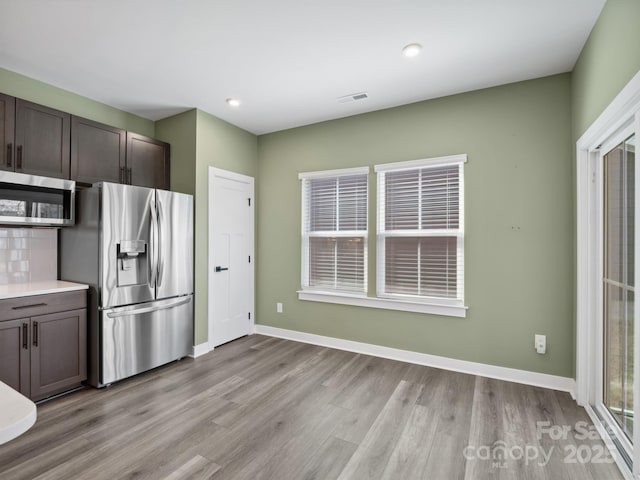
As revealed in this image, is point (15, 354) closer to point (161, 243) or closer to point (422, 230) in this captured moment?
point (161, 243)

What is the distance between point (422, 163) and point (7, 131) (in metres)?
3.66

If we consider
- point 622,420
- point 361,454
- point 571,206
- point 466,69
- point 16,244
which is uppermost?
point 466,69

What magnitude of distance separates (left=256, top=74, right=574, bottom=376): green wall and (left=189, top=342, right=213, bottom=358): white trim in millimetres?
1551

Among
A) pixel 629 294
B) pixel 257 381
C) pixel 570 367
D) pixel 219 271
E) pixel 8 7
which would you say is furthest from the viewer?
pixel 219 271

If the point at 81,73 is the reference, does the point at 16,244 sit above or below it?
below

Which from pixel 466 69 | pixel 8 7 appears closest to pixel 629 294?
pixel 466 69

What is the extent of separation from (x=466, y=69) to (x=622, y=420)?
108 inches

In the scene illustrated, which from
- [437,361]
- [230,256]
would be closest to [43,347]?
[230,256]

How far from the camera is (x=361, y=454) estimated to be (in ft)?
6.42

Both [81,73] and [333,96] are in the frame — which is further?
[333,96]

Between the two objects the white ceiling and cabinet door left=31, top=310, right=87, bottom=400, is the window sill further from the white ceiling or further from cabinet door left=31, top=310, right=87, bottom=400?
cabinet door left=31, top=310, right=87, bottom=400

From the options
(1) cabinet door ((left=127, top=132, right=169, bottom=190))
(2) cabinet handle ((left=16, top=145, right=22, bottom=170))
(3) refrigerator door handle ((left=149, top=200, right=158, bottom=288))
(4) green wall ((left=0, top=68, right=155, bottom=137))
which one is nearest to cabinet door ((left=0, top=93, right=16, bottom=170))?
(2) cabinet handle ((left=16, top=145, right=22, bottom=170))

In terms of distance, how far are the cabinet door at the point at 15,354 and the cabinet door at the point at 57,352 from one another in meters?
0.04

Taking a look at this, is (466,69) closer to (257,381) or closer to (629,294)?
(629,294)
